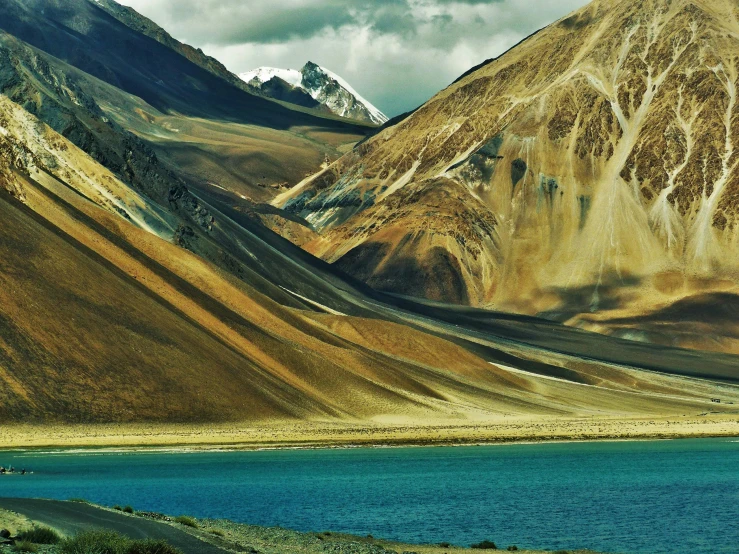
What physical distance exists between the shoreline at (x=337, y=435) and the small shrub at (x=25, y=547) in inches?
1696

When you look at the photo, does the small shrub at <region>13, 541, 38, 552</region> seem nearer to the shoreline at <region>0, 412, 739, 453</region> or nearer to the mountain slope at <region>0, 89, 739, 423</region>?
the shoreline at <region>0, 412, 739, 453</region>

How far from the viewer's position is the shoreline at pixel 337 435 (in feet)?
226

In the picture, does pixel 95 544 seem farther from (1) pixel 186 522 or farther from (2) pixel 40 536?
(1) pixel 186 522

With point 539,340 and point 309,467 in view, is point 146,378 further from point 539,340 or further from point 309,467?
point 539,340

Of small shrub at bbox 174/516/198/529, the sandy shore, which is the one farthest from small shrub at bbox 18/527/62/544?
the sandy shore

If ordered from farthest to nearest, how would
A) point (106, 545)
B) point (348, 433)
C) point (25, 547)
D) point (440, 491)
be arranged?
point (348, 433)
point (440, 491)
point (25, 547)
point (106, 545)

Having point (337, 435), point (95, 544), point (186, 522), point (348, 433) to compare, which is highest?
point (95, 544)

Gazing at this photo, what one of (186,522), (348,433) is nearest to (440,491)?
(186,522)

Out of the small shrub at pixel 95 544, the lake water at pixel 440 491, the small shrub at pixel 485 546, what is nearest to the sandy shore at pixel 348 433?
the lake water at pixel 440 491

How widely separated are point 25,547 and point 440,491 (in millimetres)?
27976

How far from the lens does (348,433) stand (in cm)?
8344

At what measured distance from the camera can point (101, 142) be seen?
134500 millimetres

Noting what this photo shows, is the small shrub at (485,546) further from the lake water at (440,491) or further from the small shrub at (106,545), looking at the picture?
the small shrub at (106,545)

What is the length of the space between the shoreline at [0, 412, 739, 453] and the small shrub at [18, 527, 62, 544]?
41.7 metres
